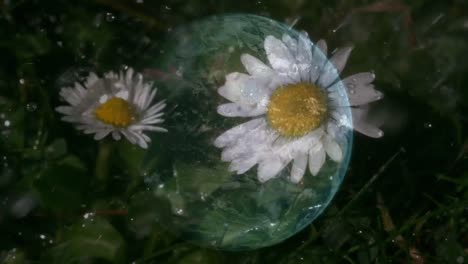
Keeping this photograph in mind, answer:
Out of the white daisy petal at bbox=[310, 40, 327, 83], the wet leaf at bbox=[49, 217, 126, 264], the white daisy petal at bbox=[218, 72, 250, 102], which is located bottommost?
the wet leaf at bbox=[49, 217, 126, 264]

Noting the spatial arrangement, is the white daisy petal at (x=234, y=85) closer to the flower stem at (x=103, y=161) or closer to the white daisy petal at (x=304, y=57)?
the white daisy petal at (x=304, y=57)

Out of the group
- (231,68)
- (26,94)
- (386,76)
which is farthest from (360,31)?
A: (26,94)

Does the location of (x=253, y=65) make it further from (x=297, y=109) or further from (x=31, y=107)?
(x=31, y=107)

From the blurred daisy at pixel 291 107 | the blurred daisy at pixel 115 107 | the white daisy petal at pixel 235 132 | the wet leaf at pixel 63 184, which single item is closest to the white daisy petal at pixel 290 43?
the blurred daisy at pixel 291 107

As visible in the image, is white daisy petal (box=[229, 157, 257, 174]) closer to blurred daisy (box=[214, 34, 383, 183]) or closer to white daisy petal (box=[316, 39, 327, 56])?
blurred daisy (box=[214, 34, 383, 183])

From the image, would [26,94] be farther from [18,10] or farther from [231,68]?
[231,68]

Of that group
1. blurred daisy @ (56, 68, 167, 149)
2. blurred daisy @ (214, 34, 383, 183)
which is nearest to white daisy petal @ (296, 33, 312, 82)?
blurred daisy @ (214, 34, 383, 183)
